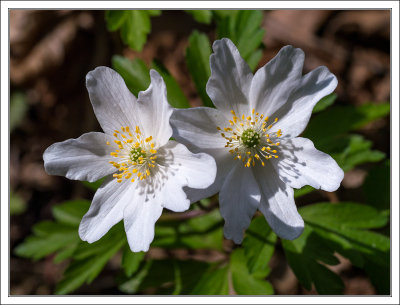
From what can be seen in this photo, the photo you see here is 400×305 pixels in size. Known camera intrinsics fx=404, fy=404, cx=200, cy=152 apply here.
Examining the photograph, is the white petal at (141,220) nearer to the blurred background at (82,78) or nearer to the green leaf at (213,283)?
the green leaf at (213,283)

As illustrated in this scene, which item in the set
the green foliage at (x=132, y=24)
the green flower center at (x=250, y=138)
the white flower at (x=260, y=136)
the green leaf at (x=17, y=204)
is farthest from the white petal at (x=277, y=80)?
the green leaf at (x=17, y=204)

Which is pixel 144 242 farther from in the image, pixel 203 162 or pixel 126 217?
pixel 203 162

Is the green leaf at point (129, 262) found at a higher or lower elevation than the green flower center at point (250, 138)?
lower

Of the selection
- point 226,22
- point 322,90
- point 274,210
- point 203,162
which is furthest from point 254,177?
point 226,22

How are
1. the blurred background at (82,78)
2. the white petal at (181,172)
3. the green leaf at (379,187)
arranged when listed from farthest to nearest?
the blurred background at (82,78)
the green leaf at (379,187)
the white petal at (181,172)

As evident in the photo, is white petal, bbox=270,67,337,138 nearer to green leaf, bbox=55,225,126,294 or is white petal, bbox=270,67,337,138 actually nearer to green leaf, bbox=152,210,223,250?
green leaf, bbox=152,210,223,250

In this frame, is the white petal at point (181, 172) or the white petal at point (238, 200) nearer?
the white petal at point (181, 172)
